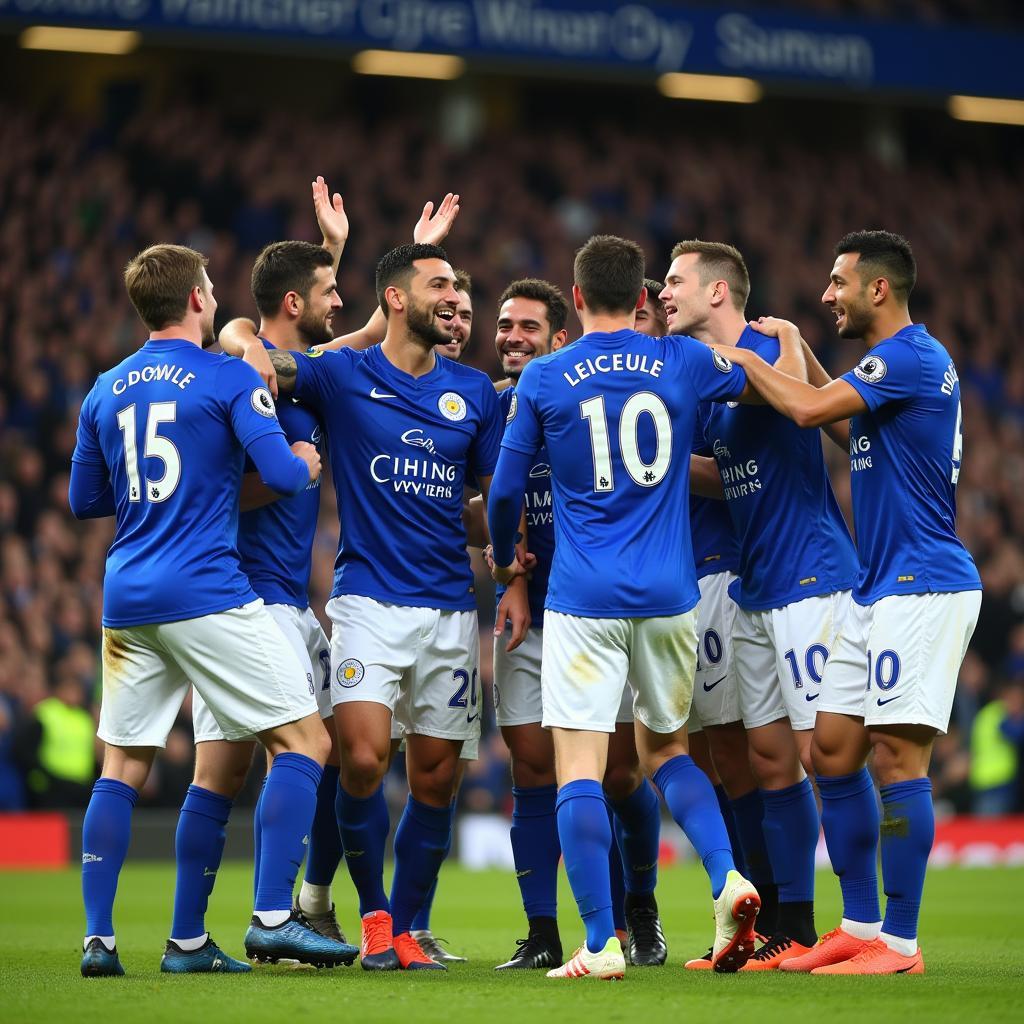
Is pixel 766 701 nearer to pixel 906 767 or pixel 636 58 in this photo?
pixel 906 767

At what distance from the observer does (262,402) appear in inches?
228

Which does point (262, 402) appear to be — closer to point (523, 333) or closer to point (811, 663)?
point (523, 333)

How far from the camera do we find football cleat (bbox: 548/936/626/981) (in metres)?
5.52

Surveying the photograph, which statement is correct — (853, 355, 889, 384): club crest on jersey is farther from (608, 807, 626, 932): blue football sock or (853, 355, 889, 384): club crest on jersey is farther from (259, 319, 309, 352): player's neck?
(259, 319, 309, 352): player's neck

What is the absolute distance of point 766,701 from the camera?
6.42m

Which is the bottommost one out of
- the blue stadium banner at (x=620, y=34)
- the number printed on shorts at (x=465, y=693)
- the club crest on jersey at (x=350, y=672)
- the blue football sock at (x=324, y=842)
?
the blue football sock at (x=324, y=842)

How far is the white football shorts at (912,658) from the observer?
575cm

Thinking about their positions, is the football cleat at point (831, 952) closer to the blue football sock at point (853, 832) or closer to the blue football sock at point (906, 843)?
the blue football sock at point (853, 832)

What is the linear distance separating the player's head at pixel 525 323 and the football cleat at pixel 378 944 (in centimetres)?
233

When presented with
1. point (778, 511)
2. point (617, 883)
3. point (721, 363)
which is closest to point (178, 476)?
point (721, 363)

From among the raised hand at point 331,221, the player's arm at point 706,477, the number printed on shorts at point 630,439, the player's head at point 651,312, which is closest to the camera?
the number printed on shorts at point 630,439

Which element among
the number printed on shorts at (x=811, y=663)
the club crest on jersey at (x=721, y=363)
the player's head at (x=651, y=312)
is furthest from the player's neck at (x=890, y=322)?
the player's head at (x=651, y=312)

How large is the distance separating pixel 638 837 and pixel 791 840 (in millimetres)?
674

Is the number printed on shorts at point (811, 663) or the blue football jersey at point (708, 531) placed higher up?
the blue football jersey at point (708, 531)
